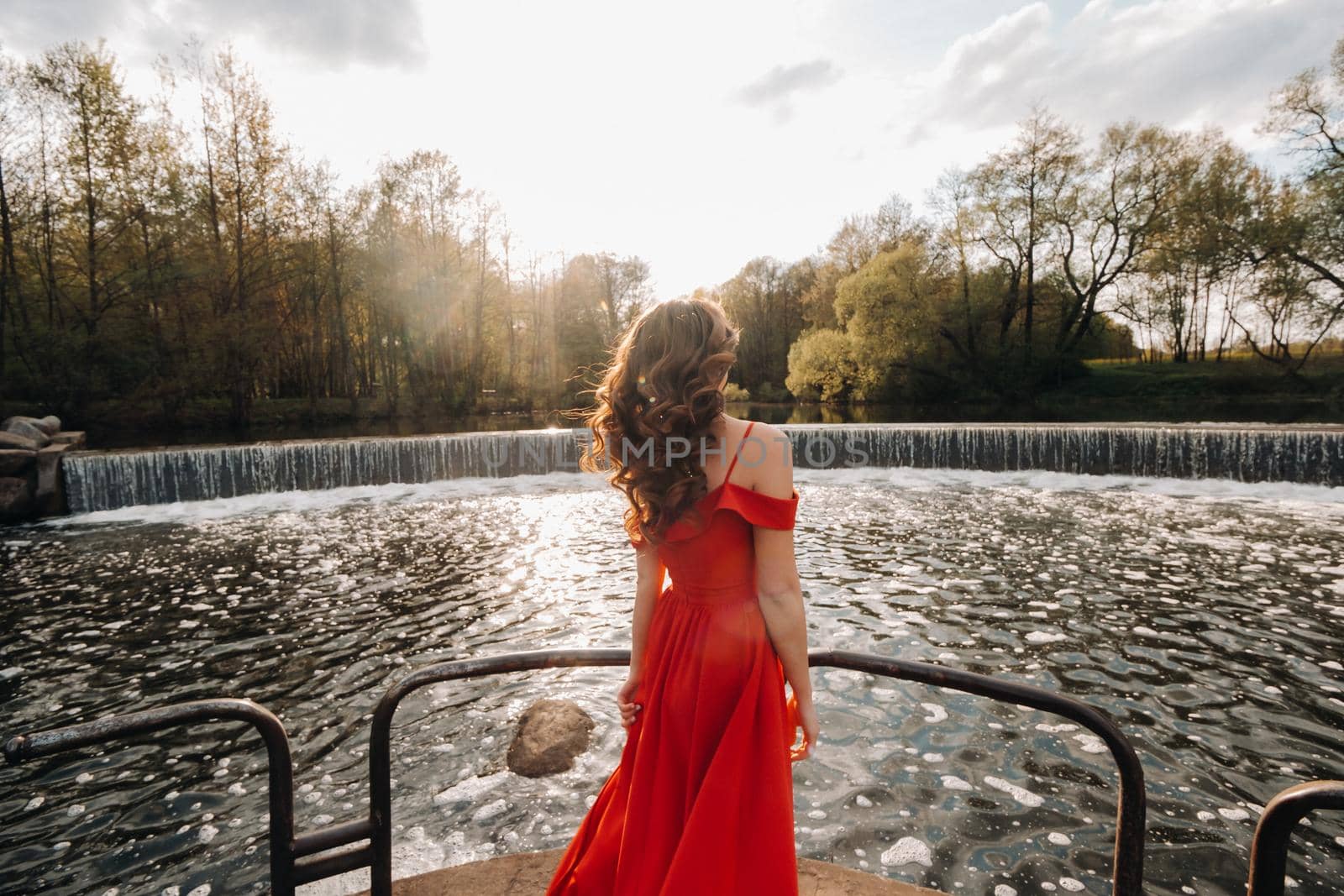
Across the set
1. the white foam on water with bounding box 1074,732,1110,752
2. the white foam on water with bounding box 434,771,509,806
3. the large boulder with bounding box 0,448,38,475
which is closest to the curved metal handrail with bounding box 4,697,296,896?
the white foam on water with bounding box 434,771,509,806

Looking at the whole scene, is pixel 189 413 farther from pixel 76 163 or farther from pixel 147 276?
pixel 76 163

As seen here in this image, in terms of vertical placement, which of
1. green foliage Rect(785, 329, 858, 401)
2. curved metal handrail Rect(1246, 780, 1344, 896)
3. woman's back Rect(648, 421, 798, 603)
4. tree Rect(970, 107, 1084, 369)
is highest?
tree Rect(970, 107, 1084, 369)

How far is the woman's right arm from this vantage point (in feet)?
5.51

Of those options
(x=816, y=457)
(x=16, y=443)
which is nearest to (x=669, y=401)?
(x=816, y=457)

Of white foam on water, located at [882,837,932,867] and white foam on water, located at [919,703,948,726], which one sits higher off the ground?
white foam on water, located at [919,703,948,726]

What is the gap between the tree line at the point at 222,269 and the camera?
69.4ft

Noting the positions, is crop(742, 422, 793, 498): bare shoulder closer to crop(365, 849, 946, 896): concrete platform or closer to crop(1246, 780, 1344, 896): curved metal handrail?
crop(1246, 780, 1344, 896): curved metal handrail

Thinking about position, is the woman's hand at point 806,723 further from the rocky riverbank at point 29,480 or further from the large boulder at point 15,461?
the large boulder at point 15,461

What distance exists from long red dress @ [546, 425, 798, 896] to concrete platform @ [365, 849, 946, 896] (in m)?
0.72

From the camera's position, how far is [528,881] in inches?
99.5

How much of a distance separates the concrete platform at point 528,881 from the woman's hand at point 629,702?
1.04 meters

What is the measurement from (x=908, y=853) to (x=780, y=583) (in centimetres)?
306

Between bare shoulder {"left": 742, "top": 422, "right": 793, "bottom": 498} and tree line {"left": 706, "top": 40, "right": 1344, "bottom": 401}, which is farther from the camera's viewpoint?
tree line {"left": 706, "top": 40, "right": 1344, "bottom": 401}

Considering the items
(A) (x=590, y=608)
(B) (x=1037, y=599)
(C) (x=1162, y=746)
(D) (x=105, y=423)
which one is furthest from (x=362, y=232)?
(C) (x=1162, y=746)
